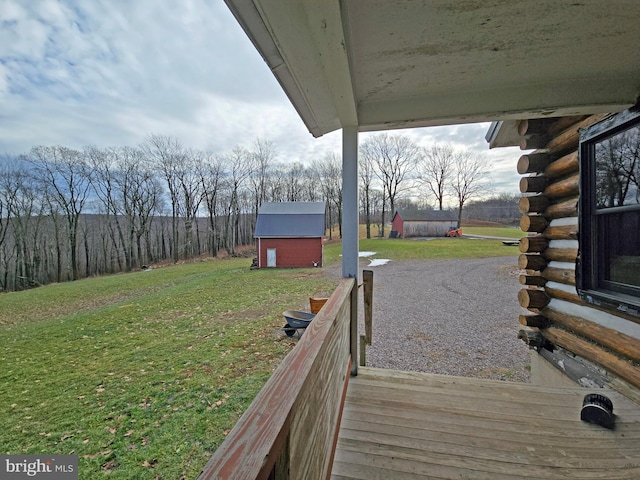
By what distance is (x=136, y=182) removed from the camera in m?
22.8

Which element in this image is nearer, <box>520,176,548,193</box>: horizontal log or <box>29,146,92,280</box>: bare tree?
<box>520,176,548,193</box>: horizontal log

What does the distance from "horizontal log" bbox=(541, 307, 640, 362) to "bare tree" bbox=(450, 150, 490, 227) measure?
94.4 feet

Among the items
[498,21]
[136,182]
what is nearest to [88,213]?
[136,182]

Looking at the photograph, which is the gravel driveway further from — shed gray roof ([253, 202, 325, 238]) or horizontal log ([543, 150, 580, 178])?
shed gray roof ([253, 202, 325, 238])

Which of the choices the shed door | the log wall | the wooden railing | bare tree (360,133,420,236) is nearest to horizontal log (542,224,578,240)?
the log wall

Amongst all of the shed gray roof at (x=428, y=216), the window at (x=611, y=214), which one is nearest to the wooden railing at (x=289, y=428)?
the window at (x=611, y=214)

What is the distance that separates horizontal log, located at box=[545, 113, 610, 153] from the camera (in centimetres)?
234

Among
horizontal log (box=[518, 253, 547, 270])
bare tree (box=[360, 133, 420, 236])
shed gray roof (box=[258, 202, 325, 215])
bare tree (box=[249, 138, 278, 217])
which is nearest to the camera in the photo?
horizontal log (box=[518, 253, 547, 270])

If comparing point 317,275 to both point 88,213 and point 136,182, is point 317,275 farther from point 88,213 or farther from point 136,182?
point 88,213

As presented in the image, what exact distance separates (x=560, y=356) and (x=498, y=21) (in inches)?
119

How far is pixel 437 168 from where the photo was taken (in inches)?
1183

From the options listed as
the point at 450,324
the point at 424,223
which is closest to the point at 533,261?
the point at 450,324

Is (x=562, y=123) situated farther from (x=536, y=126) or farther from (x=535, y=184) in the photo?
(x=535, y=184)

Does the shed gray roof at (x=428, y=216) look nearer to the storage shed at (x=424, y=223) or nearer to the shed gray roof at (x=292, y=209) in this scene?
the storage shed at (x=424, y=223)
